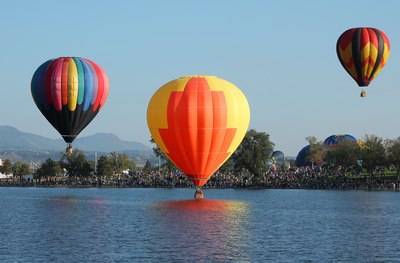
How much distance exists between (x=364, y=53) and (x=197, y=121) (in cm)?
2775

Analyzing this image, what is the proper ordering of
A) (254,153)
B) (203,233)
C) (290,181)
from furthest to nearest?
(254,153) < (290,181) < (203,233)

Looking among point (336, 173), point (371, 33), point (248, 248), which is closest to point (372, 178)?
point (336, 173)

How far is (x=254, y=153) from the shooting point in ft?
619

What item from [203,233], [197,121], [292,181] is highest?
[197,121]

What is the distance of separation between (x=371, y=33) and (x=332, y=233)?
1908 inches

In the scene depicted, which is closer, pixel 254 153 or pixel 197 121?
pixel 197 121

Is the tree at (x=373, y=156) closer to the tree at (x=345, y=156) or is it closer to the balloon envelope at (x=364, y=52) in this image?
the tree at (x=345, y=156)

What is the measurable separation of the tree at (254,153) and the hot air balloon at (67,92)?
247 feet

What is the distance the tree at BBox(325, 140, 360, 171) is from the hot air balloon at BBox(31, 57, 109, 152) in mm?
70407

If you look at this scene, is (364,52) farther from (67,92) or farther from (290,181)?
(290,181)

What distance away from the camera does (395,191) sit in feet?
477

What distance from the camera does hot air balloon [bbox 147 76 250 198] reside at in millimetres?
100500

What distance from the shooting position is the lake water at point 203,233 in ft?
193

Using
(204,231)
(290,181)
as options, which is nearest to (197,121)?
(204,231)
